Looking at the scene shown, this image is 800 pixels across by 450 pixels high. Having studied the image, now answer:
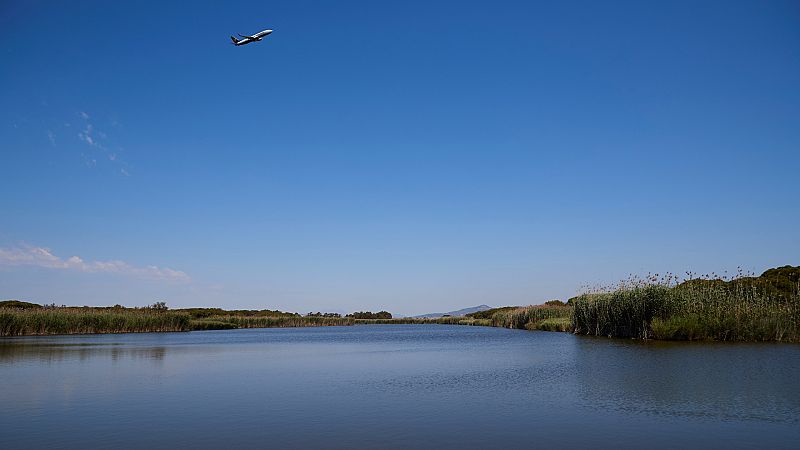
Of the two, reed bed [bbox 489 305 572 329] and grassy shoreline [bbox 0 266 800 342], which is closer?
grassy shoreline [bbox 0 266 800 342]

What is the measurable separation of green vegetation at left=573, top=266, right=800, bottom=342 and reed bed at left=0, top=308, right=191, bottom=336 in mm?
39993

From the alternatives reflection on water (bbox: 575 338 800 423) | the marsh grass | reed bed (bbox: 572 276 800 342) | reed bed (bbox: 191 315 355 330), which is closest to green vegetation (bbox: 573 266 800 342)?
reed bed (bbox: 572 276 800 342)

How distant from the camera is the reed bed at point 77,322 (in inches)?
1677

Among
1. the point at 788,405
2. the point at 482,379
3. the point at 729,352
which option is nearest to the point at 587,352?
the point at 729,352

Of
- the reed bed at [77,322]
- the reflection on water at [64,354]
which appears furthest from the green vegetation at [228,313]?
the reflection on water at [64,354]

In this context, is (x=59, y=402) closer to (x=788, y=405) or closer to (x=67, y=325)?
(x=788, y=405)

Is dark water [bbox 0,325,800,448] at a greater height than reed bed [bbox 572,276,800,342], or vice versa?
reed bed [bbox 572,276,800,342]

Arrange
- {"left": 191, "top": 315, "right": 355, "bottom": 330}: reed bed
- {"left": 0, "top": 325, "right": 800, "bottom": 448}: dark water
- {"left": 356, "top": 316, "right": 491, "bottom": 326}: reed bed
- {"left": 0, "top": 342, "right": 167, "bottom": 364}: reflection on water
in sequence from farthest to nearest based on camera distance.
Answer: {"left": 356, "top": 316, "right": 491, "bottom": 326}: reed bed < {"left": 191, "top": 315, "right": 355, "bottom": 330}: reed bed < {"left": 0, "top": 342, "right": 167, "bottom": 364}: reflection on water < {"left": 0, "top": 325, "right": 800, "bottom": 448}: dark water

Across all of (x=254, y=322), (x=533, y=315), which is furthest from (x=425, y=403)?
(x=254, y=322)

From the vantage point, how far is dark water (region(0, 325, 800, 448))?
31.9 feet

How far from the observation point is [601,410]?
1159 cm

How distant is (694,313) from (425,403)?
20.3 m

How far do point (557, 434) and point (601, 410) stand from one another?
2304mm

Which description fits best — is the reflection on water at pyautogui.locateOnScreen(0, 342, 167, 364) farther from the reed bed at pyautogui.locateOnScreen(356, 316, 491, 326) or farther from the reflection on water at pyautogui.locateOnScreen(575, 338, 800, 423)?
the reed bed at pyautogui.locateOnScreen(356, 316, 491, 326)
